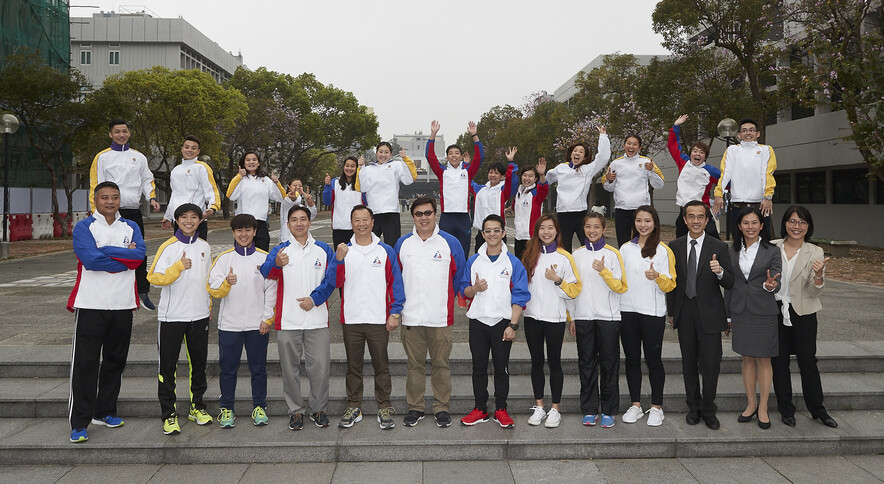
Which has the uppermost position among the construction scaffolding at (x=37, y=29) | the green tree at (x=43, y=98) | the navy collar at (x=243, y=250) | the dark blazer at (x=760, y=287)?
the construction scaffolding at (x=37, y=29)

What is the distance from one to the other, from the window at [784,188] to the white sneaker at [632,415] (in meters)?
26.2

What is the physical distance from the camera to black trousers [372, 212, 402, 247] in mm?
7840

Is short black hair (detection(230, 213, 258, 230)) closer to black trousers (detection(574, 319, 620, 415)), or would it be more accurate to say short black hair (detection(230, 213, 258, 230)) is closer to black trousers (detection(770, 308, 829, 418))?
black trousers (detection(574, 319, 620, 415))

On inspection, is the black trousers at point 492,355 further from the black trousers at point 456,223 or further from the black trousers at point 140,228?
the black trousers at point 140,228

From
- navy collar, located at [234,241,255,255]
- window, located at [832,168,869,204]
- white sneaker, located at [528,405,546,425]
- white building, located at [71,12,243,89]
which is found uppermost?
white building, located at [71,12,243,89]

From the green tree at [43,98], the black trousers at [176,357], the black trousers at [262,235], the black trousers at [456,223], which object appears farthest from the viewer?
the green tree at [43,98]

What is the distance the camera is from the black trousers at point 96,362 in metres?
4.70

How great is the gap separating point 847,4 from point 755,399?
1598cm

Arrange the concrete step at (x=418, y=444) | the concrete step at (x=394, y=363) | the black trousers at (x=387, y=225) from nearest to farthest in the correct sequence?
the concrete step at (x=418, y=444) → the concrete step at (x=394, y=363) → the black trousers at (x=387, y=225)

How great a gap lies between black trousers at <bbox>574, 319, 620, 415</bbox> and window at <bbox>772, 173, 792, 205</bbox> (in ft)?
86.4

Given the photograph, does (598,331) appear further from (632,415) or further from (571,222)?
(571,222)

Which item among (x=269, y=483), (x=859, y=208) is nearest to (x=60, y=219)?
(x=269, y=483)

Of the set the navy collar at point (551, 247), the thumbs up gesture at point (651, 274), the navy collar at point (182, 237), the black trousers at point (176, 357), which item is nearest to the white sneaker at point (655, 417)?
the thumbs up gesture at point (651, 274)

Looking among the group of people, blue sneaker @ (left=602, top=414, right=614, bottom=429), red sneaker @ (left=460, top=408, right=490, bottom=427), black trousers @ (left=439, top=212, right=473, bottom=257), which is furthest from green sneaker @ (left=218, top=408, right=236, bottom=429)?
black trousers @ (left=439, top=212, right=473, bottom=257)
